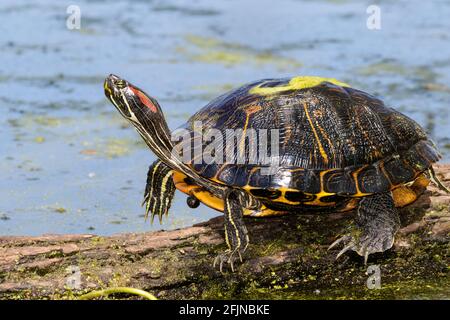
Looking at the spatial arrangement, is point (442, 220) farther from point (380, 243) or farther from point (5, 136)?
point (5, 136)

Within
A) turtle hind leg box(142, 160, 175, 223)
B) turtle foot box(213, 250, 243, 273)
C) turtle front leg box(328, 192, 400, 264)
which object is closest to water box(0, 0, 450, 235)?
turtle hind leg box(142, 160, 175, 223)

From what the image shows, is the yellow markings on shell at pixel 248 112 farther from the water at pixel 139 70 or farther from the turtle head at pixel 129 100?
the water at pixel 139 70

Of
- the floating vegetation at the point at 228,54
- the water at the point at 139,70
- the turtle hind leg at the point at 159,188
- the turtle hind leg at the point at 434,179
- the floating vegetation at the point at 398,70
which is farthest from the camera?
the floating vegetation at the point at 228,54

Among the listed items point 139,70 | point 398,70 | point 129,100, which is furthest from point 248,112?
point 398,70

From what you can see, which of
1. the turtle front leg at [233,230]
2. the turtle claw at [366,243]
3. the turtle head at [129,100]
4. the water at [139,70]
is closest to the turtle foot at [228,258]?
the turtle front leg at [233,230]

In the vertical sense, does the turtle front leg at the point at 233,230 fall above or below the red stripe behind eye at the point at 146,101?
below

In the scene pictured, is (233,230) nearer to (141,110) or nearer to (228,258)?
Result: (228,258)
